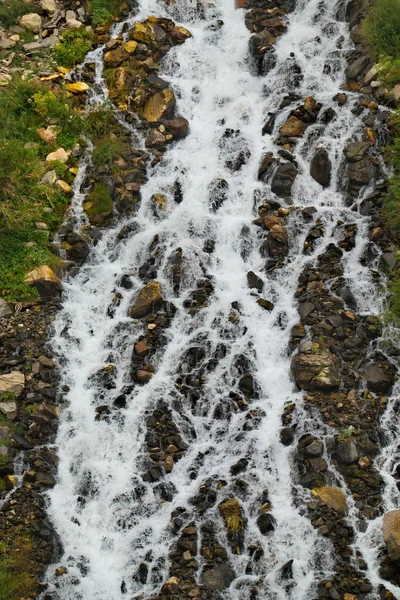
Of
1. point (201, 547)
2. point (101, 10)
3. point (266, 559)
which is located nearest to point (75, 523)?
point (201, 547)

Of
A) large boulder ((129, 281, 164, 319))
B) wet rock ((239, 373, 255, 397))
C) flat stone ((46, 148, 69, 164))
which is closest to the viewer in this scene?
wet rock ((239, 373, 255, 397))

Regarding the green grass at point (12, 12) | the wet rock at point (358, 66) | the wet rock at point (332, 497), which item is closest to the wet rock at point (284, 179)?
the wet rock at point (358, 66)

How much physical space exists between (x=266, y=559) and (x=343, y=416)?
2.43 meters

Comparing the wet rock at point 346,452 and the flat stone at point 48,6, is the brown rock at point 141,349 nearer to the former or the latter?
the wet rock at point 346,452

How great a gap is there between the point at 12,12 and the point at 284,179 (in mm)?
8247

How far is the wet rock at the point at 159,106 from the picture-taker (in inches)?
560

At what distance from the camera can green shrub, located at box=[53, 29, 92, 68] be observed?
14852 millimetres

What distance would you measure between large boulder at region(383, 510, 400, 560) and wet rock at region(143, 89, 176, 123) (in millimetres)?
9634

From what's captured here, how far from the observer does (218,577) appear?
8.30 m

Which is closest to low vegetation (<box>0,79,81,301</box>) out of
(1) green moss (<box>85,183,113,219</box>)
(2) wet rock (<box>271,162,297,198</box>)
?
(1) green moss (<box>85,183,113,219</box>)

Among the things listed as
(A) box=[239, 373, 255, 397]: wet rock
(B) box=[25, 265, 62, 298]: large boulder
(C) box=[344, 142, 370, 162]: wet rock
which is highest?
(C) box=[344, 142, 370, 162]: wet rock

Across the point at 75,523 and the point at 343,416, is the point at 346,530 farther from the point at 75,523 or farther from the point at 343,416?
the point at 75,523

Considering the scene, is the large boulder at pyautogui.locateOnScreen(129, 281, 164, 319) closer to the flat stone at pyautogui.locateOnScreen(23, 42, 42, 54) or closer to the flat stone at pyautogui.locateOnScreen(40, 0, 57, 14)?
the flat stone at pyautogui.locateOnScreen(23, 42, 42, 54)

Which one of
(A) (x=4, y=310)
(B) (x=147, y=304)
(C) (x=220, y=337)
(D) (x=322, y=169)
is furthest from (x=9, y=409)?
(D) (x=322, y=169)
